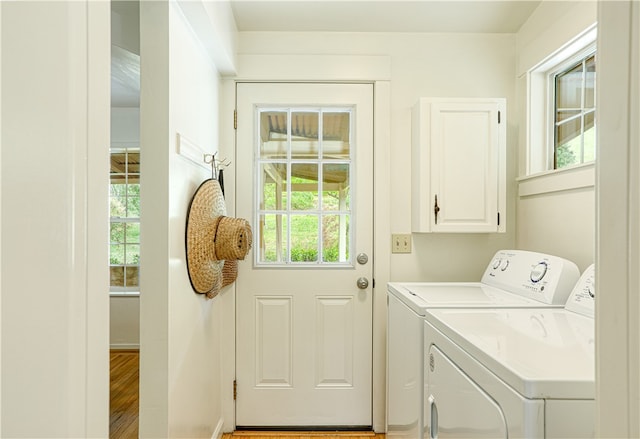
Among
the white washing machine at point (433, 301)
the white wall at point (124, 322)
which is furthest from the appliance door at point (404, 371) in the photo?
the white wall at point (124, 322)

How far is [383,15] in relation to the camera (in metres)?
2.15

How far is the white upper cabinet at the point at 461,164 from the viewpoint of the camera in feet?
6.91

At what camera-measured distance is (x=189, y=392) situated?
163cm

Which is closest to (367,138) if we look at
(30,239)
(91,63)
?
(91,63)

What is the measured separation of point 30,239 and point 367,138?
199 cm

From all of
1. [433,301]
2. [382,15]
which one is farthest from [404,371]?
[382,15]

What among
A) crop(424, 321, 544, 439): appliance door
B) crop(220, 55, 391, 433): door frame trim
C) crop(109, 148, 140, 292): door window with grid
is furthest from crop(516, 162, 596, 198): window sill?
crop(109, 148, 140, 292): door window with grid

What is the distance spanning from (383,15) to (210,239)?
1.50 m

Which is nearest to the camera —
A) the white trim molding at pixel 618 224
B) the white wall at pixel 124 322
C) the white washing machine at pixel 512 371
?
the white trim molding at pixel 618 224

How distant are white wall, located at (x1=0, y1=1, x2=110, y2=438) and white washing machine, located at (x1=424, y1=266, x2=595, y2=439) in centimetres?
80

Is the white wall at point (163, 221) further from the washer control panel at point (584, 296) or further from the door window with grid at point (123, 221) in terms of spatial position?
the door window with grid at point (123, 221)

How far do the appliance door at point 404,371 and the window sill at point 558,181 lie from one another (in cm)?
93

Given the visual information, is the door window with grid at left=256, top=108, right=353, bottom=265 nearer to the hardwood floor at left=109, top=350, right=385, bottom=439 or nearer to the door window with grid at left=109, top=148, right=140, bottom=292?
the hardwood floor at left=109, top=350, right=385, bottom=439

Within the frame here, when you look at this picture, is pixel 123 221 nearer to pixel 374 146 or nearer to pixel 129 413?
pixel 129 413
